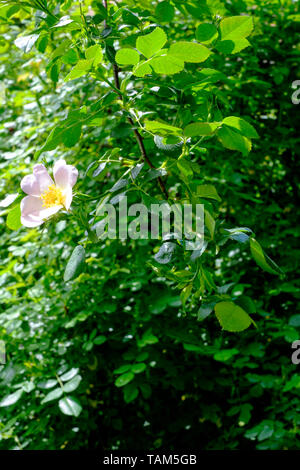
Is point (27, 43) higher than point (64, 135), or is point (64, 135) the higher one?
point (27, 43)

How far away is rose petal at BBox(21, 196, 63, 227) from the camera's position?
0.62m

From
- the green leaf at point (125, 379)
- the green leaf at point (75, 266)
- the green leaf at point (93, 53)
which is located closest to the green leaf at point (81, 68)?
the green leaf at point (93, 53)

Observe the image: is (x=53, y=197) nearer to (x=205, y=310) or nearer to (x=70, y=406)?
(x=205, y=310)

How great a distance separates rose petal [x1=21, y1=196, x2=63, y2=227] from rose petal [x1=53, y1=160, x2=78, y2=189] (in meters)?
0.04

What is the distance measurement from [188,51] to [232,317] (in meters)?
0.32

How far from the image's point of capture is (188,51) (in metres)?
0.57

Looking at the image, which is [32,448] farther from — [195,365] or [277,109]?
[277,109]

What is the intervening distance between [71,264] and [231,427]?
1.01 meters

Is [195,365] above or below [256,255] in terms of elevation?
below

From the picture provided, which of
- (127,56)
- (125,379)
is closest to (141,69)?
(127,56)

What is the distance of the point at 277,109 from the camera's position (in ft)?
5.59
